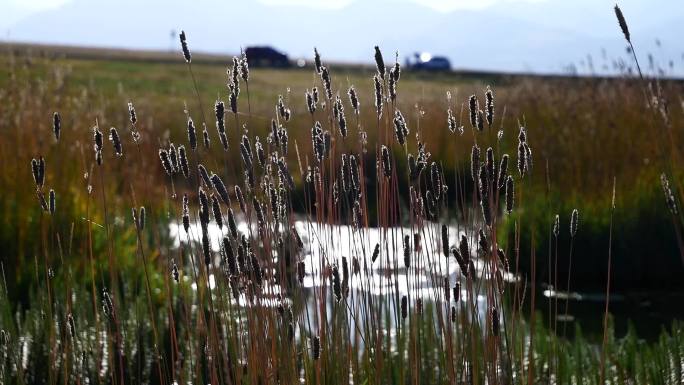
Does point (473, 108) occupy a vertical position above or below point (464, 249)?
above

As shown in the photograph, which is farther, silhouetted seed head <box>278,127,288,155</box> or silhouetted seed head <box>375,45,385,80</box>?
silhouetted seed head <box>278,127,288,155</box>

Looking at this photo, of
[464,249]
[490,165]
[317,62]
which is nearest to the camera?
[464,249]

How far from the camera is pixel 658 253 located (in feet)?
19.8

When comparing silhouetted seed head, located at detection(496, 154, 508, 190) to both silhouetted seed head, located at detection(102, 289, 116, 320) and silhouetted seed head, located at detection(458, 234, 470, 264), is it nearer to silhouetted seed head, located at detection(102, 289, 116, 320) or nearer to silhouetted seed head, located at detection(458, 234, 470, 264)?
silhouetted seed head, located at detection(458, 234, 470, 264)

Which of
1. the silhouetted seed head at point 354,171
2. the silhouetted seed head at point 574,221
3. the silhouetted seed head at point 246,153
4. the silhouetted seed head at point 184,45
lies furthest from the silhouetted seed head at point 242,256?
the silhouetted seed head at point 574,221

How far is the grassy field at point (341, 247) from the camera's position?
2.24m

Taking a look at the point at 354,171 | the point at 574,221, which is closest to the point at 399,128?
the point at 354,171

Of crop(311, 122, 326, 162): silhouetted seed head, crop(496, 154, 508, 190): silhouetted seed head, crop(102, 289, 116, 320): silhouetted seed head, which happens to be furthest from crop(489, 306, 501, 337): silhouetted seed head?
crop(102, 289, 116, 320): silhouetted seed head

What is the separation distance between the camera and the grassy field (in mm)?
2242

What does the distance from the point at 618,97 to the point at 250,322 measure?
7454mm

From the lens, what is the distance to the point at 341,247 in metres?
2.23

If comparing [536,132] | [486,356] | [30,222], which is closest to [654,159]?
[536,132]

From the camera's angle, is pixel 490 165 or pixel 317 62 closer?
pixel 490 165

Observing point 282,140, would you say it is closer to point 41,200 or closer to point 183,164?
point 183,164
